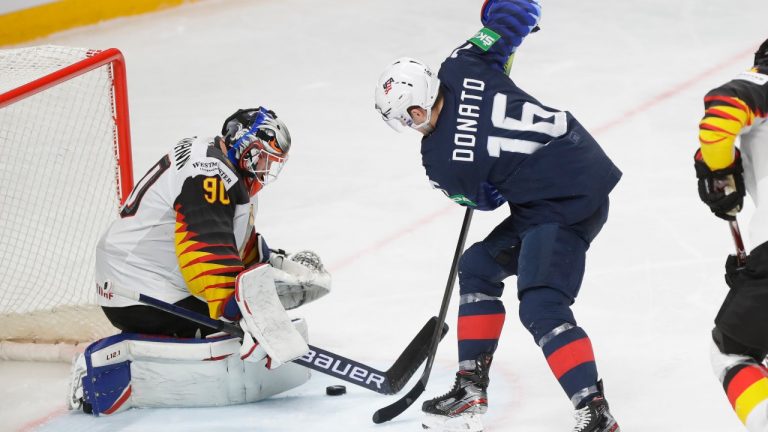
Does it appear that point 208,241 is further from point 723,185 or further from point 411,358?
point 723,185

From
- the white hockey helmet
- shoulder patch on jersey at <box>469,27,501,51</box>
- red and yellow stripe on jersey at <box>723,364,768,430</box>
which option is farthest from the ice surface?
shoulder patch on jersey at <box>469,27,501,51</box>

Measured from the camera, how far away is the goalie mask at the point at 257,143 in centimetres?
335

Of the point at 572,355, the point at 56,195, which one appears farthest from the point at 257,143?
the point at 56,195

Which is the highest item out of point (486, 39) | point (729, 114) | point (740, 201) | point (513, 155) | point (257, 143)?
point (486, 39)

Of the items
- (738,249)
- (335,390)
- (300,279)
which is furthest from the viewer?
(300,279)

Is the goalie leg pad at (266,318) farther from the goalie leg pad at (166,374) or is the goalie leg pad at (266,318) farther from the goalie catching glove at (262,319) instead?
the goalie leg pad at (166,374)

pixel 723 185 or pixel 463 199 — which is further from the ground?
pixel 463 199

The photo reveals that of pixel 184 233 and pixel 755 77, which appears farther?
pixel 184 233

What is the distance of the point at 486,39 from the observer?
332 cm

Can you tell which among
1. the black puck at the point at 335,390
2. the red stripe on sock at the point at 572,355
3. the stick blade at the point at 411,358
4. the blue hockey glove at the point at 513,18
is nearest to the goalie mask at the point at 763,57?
the red stripe on sock at the point at 572,355

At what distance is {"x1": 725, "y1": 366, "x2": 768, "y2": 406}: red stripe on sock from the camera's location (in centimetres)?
253

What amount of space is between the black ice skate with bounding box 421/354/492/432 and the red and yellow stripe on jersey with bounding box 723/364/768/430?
0.83 metres

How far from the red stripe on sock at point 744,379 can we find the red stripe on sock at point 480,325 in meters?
0.82

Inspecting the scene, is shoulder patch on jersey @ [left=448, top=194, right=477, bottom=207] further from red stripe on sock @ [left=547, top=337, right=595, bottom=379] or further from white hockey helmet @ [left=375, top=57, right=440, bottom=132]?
red stripe on sock @ [left=547, top=337, right=595, bottom=379]
